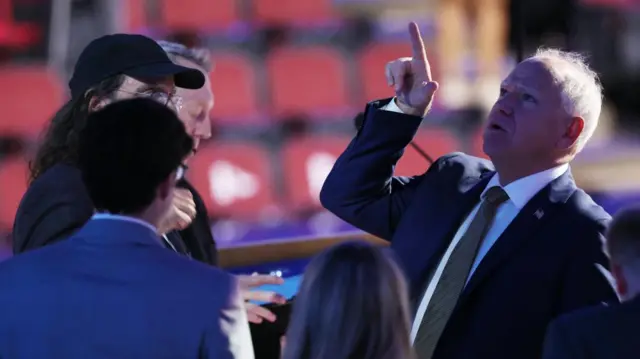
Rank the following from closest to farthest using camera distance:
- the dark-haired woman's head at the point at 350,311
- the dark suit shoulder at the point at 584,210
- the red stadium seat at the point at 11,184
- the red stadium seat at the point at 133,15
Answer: the dark-haired woman's head at the point at 350,311, the dark suit shoulder at the point at 584,210, the red stadium seat at the point at 11,184, the red stadium seat at the point at 133,15

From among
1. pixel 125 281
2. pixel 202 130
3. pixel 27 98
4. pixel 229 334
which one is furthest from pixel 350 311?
pixel 27 98

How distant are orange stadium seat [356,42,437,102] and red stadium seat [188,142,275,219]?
2.00 feet

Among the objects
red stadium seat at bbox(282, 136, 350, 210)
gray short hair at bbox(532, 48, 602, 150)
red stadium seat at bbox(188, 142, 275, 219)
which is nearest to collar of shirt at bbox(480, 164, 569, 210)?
gray short hair at bbox(532, 48, 602, 150)

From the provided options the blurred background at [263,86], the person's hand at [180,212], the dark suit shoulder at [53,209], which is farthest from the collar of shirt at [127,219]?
the blurred background at [263,86]

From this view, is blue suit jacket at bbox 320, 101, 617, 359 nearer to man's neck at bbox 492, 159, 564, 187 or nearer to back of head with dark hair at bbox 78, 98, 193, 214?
man's neck at bbox 492, 159, 564, 187

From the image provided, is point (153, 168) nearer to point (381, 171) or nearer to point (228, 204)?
point (381, 171)

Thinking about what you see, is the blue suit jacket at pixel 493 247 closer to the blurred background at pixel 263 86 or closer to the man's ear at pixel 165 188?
the man's ear at pixel 165 188

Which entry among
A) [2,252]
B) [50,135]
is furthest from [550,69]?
[2,252]

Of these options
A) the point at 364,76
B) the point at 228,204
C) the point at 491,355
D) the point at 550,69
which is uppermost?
the point at 550,69

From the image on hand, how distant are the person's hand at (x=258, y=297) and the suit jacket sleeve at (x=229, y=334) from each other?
519mm

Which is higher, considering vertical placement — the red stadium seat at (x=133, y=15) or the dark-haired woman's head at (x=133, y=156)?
the dark-haired woman's head at (x=133, y=156)

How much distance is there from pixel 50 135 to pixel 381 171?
2.03 ft

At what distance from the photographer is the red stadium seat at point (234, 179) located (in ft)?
16.6

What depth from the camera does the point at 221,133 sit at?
203 inches
